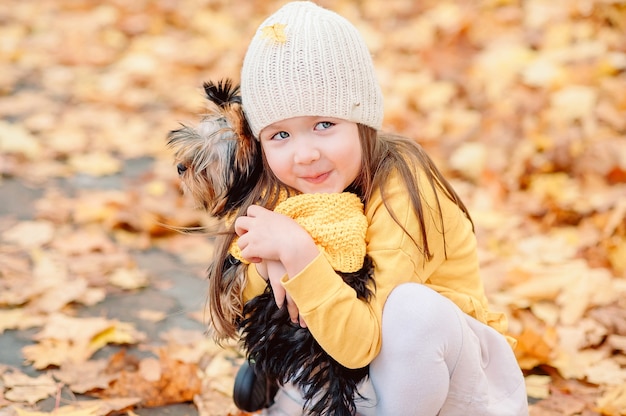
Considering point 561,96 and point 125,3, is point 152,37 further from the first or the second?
point 561,96

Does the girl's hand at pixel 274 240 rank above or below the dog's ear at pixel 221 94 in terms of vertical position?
below

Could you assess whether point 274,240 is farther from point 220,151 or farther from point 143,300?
point 143,300

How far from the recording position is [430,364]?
58.7 inches

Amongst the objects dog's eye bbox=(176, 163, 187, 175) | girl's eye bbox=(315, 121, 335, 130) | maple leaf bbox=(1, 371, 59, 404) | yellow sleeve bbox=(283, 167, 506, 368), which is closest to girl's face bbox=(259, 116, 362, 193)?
girl's eye bbox=(315, 121, 335, 130)

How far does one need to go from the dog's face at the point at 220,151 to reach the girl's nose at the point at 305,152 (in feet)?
0.54

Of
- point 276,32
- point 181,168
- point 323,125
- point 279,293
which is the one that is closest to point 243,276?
point 279,293

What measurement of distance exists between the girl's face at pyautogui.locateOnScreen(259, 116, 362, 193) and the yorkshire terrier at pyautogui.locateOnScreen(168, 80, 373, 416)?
3.8 inches

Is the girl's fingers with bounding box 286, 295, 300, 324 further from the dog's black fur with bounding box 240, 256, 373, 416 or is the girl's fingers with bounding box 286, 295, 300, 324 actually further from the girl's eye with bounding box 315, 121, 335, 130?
the girl's eye with bounding box 315, 121, 335, 130

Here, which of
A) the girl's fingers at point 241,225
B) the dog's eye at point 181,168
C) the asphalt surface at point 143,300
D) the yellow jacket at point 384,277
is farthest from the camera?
the asphalt surface at point 143,300

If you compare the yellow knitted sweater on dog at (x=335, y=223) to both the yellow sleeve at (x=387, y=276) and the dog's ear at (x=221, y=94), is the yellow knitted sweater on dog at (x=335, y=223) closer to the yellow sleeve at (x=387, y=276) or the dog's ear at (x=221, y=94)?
the yellow sleeve at (x=387, y=276)

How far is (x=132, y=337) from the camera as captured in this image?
2.25 m

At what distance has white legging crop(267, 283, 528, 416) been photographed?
4.88ft

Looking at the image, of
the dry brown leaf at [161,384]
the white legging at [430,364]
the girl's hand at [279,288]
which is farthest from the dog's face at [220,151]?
the dry brown leaf at [161,384]

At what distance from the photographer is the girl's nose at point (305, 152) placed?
4.97 feet
